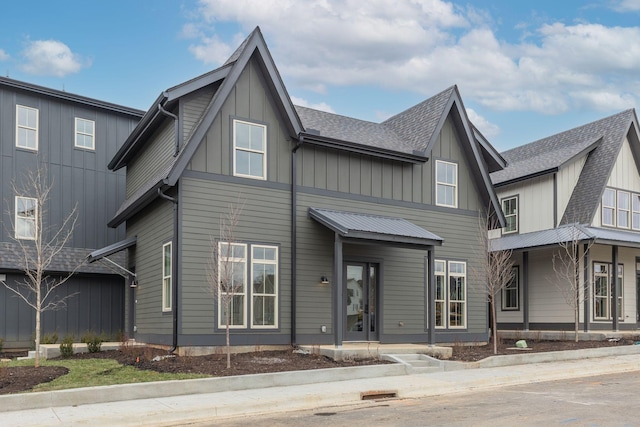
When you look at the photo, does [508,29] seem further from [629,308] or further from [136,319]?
[136,319]

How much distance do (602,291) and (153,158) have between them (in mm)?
16966

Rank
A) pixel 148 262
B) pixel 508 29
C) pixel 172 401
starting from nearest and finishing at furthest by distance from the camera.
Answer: pixel 172 401 → pixel 148 262 → pixel 508 29

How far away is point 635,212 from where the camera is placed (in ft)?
87.1

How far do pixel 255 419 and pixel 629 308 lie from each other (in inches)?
786

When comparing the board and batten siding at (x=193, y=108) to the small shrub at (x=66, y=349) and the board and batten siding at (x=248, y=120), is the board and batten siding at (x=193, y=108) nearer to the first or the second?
the board and batten siding at (x=248, y=120)

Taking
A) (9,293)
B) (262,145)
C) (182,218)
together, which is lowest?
(9,293)

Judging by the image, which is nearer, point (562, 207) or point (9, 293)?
point (9, 293)

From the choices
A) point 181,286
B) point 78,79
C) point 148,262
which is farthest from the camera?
point 78,79

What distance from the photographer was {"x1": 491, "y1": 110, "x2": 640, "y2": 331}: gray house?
2425cm

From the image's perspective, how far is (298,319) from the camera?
58.1ft

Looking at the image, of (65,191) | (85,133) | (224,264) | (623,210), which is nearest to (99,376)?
(224,264)

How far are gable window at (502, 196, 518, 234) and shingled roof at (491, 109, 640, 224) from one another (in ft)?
2.69

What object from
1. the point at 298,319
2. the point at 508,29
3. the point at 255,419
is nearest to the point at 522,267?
the point at 508,29

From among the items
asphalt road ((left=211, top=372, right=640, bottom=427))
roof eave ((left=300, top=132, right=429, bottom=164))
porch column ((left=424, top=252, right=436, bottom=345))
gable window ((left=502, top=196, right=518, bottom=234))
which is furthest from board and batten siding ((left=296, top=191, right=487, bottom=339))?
gable window ((left=502, top=196, right=518, bottom=234))
